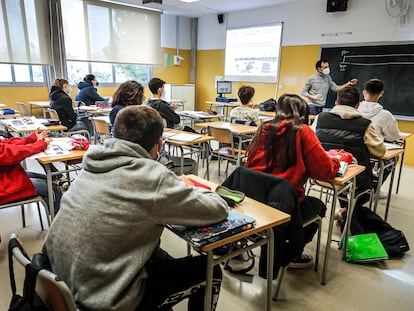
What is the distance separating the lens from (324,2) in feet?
19.6

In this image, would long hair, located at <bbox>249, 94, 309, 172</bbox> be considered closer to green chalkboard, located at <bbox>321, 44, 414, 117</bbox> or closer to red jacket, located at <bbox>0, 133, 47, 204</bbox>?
red jacket, located at <bbox>0, 133, 47, 204</bbox>

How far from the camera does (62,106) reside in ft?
14.4

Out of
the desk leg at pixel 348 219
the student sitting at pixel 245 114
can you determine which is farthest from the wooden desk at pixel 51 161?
the student sitting at pixel 245 114

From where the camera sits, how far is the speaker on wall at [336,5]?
5.59 metres

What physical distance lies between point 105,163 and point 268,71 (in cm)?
668

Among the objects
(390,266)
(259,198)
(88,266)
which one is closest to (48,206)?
(88,266)

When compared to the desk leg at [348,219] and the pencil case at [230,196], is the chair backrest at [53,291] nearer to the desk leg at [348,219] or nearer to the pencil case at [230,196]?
the pencil case at [230,196]

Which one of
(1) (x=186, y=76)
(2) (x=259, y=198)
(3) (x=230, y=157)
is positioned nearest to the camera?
(2) (x=259, y=198)

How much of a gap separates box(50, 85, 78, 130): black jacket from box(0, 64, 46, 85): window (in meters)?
2.72

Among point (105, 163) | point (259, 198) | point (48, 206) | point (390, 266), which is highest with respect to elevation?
point (105, 163)

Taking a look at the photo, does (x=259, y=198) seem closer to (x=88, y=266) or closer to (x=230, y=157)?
(x=88, y=266)

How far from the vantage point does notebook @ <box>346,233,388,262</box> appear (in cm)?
226

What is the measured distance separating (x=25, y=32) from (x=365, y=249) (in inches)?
279

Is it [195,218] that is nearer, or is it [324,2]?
[195,218]
